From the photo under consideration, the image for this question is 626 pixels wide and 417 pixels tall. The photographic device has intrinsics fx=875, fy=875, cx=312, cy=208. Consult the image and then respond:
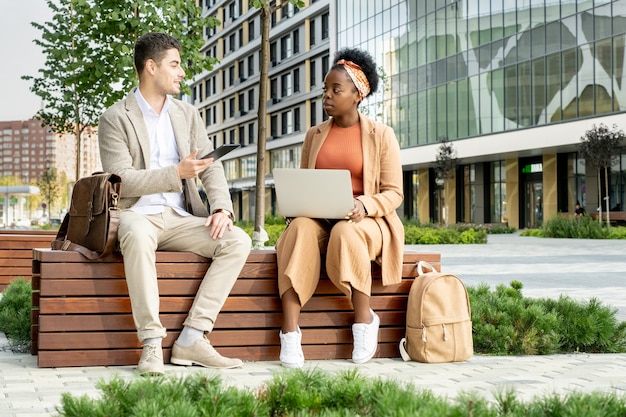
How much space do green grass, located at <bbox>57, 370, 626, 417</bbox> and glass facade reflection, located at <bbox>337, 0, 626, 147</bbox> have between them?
34.5 meters

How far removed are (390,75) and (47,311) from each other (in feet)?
157

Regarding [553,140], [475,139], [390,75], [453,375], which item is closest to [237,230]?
[453,375]

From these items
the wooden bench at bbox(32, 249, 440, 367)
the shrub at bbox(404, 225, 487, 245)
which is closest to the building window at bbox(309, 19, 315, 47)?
the shrub at bbox(404, 225, 487, 245)

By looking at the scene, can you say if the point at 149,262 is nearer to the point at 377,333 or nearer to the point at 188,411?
the point at 377,333

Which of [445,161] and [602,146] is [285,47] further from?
[602,146]

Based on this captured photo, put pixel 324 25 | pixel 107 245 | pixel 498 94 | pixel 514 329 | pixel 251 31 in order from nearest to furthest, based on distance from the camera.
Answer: pixel 107 245 < pixel 514 329 < pixel 498 94 < pixel 324 25 < pixel 251 31

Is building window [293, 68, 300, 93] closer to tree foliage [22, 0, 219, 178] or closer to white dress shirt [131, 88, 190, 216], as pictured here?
tree foliage [22, 0, 219, 178]

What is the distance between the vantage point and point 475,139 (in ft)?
146

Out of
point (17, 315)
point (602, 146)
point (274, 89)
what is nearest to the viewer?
point (17, 315)

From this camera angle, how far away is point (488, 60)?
43.8 meters

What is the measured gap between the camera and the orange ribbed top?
5.89 metres

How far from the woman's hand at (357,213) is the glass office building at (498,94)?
105 feet

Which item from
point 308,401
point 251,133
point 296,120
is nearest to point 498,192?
point 296,120

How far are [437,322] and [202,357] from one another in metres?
1.50
